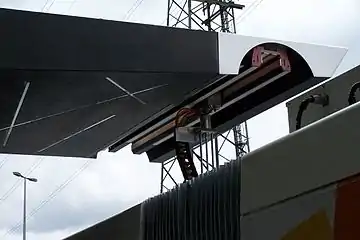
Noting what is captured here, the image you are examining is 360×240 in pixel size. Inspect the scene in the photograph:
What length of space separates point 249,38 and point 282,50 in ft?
1.51

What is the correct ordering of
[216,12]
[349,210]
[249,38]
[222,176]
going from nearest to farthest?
1. [349,210]
2. [222,176]
3. [249,38]
4. [216,12]

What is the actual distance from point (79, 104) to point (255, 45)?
106 inches

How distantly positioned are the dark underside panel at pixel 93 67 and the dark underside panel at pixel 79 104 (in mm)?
13

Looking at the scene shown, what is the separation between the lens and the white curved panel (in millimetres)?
8156

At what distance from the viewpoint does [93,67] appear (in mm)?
7641

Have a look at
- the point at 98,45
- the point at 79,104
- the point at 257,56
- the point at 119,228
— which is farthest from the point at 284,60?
the point at 119,228

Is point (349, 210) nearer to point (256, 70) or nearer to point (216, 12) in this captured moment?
point (256, 70)

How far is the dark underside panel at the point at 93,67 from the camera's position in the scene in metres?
7.39

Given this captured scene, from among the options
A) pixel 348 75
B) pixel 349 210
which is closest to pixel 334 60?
pixel 348 75

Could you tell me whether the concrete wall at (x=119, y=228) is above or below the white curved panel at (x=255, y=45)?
below

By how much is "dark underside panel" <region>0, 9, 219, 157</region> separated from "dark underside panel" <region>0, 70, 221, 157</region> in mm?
13

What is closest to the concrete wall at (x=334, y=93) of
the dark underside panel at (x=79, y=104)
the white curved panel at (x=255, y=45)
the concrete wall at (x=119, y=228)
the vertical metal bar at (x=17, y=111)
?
the concrete wall at (x=119, y=228)

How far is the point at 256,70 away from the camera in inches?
341

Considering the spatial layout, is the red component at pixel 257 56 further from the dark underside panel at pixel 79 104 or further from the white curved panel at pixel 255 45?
the dark underside panel at pixel 79 104
